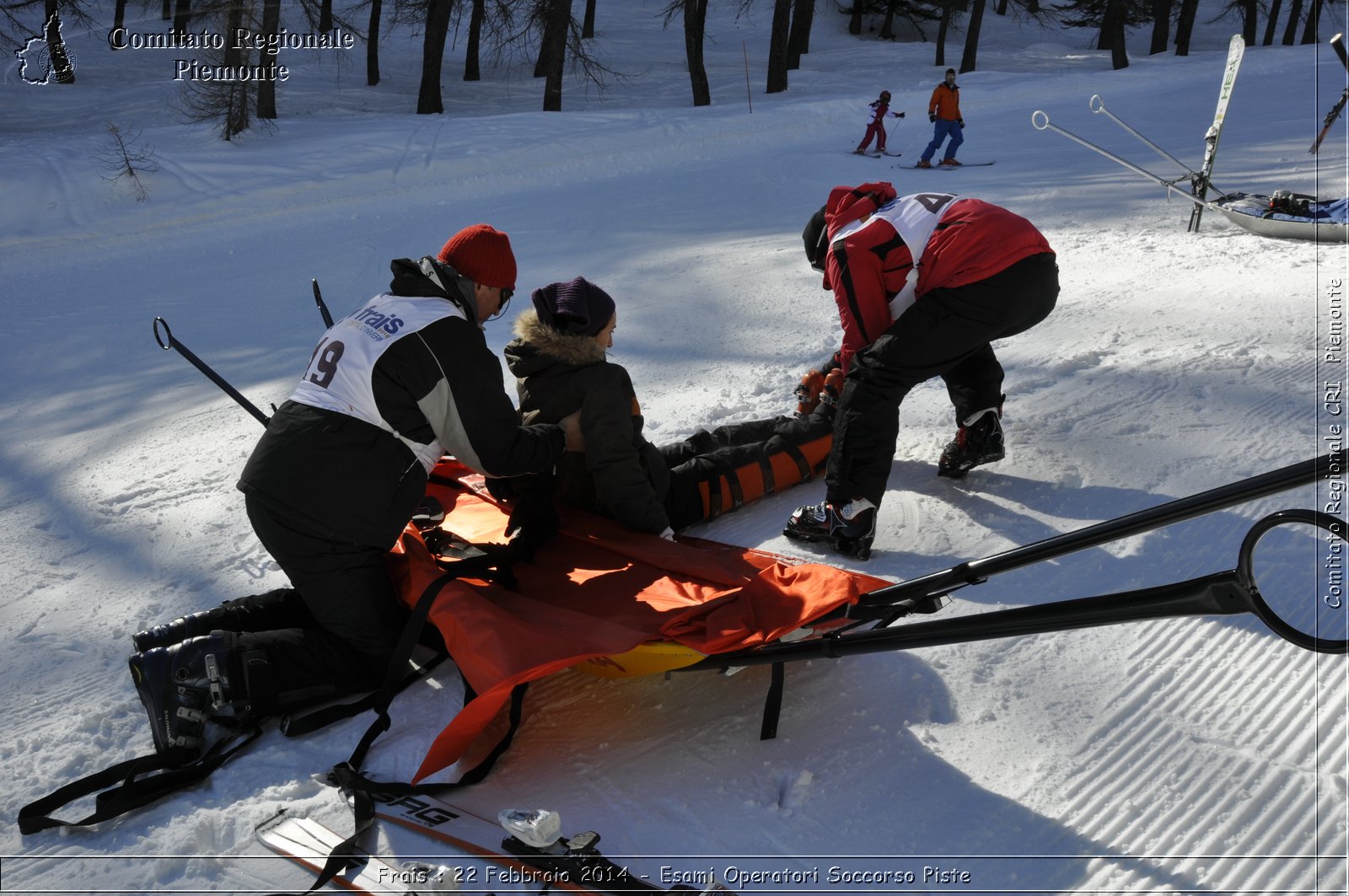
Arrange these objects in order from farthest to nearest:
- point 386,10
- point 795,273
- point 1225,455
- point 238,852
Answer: point 386,10
point 795,273
point 1225,455
point 238,852

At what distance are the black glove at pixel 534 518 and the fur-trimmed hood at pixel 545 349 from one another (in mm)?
395

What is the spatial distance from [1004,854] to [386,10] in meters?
33.3

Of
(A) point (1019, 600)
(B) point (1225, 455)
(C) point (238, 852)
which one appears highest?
(B) point (1225, 455)

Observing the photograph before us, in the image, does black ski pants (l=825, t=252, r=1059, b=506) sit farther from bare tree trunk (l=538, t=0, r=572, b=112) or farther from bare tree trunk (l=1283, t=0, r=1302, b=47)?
bare tree trunk (l=1283, t=0, r=1302, b=47)

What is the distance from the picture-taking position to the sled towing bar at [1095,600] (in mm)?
1570

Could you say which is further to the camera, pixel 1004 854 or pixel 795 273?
pixel 795 273

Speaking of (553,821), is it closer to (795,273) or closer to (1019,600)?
(1019,600)

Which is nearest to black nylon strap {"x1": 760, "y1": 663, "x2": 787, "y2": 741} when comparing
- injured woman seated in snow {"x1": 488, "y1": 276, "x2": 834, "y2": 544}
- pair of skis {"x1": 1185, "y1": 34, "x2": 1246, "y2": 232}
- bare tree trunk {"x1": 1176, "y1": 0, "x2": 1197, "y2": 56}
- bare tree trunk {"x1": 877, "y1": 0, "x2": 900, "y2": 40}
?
injured woman seated in snow {"x1": 488, "y1": 276, "x2": 834, "y2": 544}

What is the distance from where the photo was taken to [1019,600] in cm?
311

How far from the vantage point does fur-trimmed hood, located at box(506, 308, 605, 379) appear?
322 centimetres

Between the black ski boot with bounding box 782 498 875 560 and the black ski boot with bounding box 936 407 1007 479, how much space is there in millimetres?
665

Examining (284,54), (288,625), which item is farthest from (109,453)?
(284,54)

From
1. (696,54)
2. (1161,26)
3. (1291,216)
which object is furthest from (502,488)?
(1161,26)

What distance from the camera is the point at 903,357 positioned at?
11.2 feet
